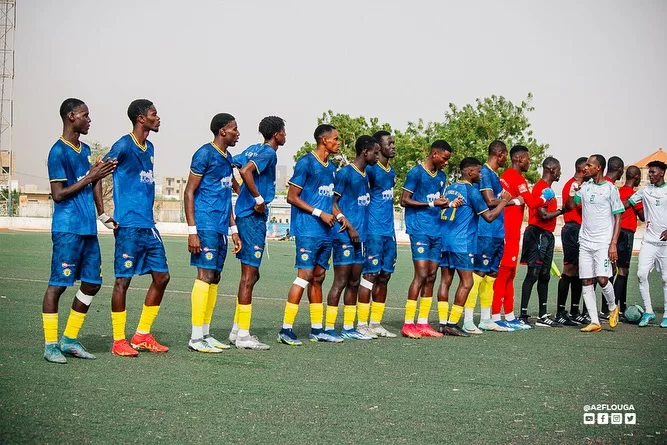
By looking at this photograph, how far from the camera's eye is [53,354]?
770 centimetres

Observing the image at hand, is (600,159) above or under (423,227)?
above

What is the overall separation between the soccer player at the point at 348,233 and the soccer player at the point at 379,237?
5.9 inches

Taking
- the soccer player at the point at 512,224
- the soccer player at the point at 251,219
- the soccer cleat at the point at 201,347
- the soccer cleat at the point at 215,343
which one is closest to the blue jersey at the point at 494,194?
the soccer player at the point at 512,224

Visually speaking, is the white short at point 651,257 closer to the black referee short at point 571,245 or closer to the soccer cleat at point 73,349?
the black referee short at point 571,245

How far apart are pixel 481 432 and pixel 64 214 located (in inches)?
184

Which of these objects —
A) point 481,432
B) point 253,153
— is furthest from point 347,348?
point 481,432

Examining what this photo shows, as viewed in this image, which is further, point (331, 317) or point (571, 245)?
point (571, 245)

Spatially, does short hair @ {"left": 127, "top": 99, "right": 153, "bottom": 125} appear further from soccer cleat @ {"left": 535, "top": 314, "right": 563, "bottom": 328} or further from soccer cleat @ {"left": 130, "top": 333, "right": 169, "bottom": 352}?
soccer cleat @ {"left": 535, "top": 314, "right": 563, "bottom": 328}

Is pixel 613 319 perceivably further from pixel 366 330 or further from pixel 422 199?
pixel 366 330

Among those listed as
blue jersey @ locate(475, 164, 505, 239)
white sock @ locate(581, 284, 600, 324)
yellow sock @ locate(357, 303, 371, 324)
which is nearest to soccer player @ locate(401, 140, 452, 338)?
yellow sock @ locate(357, 303, 371, 324)

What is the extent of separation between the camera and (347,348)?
30.5 ft

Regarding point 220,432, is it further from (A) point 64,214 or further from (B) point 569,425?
(A) point 64,214

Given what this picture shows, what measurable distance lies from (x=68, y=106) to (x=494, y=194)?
584cm

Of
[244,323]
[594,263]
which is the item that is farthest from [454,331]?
[244,323]
